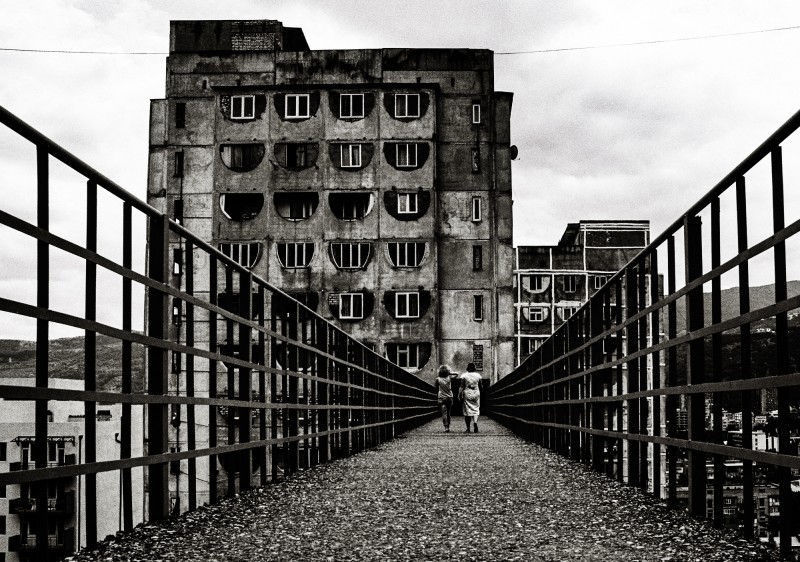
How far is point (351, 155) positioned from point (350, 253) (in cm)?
561

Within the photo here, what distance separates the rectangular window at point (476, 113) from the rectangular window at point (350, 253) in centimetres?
944

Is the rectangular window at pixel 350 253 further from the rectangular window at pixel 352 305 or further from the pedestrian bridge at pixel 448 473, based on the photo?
the pedestrian bridge at pixel 448 473

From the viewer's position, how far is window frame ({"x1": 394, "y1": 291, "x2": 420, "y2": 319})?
187 ft

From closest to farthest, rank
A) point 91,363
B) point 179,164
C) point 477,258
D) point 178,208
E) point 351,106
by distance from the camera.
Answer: point 91,363, point 477,258, point 351,106, point 178,208, point 179,164

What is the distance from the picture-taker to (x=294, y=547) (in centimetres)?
491

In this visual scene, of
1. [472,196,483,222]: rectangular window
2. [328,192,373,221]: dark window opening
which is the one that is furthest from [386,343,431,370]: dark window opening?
[472,196,483,222]: rectangular window

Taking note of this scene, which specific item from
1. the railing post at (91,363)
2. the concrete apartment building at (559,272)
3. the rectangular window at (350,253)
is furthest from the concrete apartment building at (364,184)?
the railing post at (91,363)

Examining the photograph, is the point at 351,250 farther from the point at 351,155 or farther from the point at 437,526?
the point at 437,526

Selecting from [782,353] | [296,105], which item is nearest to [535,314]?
[296,105]

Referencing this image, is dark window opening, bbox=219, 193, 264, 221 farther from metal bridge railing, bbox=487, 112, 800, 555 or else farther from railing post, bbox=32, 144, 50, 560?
railing post, bbox=32, 144, 50, 560

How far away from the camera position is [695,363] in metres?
5.52

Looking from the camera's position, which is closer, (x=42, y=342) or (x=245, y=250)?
(x=42, y=342)

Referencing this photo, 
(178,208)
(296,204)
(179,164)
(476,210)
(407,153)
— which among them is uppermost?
(407,153)

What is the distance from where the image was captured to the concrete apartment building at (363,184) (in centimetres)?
5766
